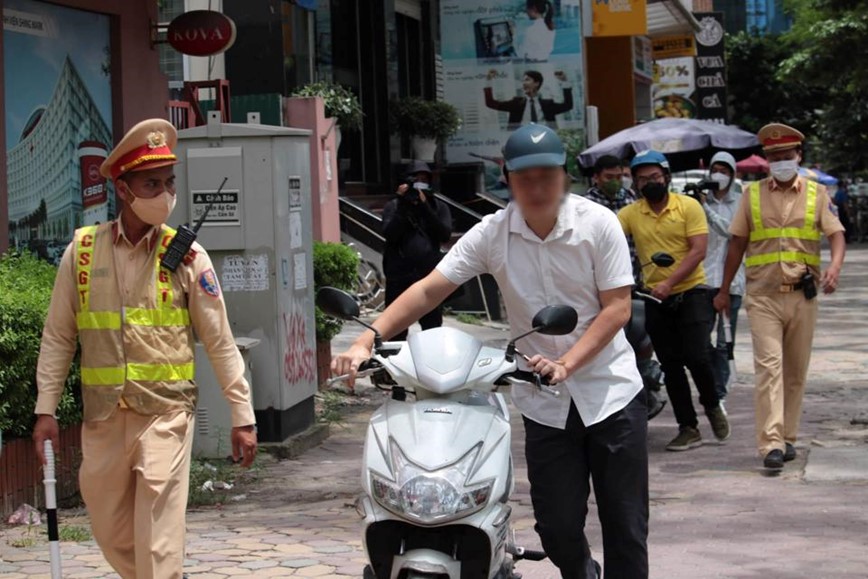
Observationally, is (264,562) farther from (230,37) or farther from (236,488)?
(230,37)

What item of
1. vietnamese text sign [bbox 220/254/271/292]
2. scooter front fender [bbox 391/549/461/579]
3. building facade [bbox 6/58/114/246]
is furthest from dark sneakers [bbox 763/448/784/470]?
building facade [bbox 6/58/114/246]

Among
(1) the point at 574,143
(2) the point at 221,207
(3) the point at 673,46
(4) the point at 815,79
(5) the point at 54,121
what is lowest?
(2) the point at 221,207

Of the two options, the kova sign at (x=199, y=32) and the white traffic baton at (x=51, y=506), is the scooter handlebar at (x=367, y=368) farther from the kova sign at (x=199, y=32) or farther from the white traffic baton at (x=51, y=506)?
the kova sign at (x=199, y=32)

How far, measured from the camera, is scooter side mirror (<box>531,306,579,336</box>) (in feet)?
14.8

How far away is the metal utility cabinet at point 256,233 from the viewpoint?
988 centimetres

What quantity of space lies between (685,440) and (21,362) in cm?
450

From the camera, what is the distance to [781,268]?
9055mm

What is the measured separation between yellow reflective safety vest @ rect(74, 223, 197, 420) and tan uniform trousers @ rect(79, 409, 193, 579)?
0.20 feet

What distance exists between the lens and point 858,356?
1552 cm

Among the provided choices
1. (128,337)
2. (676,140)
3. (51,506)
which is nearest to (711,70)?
(676,140)

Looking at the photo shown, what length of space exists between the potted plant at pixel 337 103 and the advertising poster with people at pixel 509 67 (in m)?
6.76

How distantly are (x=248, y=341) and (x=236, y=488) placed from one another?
1.16m

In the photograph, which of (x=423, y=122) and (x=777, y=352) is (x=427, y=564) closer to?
(x=777, y=352)

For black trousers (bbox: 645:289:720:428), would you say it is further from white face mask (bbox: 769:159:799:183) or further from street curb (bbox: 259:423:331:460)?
street curb (bbox: 259:423:331:460)
